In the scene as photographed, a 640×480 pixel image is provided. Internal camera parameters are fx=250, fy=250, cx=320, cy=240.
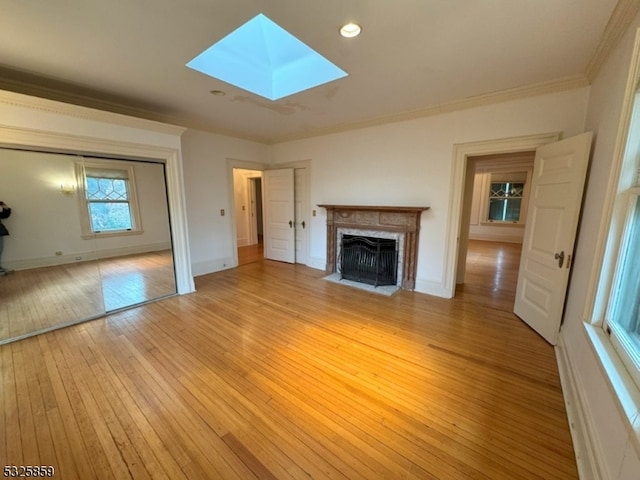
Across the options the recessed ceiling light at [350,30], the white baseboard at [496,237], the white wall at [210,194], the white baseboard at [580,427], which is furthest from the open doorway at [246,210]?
the white baseboard at [496,237]

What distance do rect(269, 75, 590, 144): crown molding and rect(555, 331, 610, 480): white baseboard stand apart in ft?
8.92

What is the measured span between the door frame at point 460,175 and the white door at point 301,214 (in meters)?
2.76

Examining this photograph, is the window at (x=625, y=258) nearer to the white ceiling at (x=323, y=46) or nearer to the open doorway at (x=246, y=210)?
the white ceiling at (x=323, y=46)

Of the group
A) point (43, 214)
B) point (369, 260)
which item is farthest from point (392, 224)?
point (43, 214)

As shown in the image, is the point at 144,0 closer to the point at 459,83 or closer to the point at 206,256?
the point at 459,83

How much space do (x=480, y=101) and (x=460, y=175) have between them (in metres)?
0.92

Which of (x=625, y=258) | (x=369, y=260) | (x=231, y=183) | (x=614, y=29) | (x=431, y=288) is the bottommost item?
(x=431, y=288)

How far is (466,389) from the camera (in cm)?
196

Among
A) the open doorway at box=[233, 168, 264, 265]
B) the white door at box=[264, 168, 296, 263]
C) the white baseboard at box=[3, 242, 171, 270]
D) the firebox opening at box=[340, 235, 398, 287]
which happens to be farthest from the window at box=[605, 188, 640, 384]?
the open doorway at box=[233, 168, 264, 265]

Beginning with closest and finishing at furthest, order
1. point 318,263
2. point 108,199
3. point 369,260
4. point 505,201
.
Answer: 1. point 108,199
2. point 369,260
3. point 318,263
4. point 505,201

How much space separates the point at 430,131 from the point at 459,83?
866 mm

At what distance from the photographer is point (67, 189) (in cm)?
304

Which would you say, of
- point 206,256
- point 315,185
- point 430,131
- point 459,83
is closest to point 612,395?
point 459,83

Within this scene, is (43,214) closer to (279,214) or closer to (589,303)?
(279,214)
